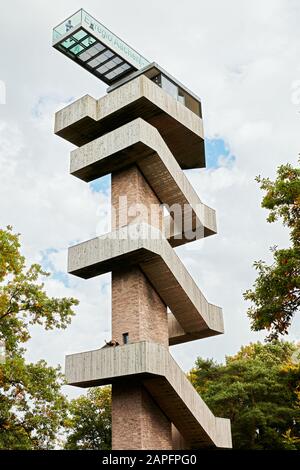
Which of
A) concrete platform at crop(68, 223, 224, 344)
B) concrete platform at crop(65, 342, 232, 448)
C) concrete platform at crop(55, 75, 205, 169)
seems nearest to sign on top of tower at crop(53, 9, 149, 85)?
concrete platform at crop(55, 75, 205, 169)

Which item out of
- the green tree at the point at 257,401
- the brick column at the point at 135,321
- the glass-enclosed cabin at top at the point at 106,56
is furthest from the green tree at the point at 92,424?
the glass-enclosed cabin at top at the point at 106,56

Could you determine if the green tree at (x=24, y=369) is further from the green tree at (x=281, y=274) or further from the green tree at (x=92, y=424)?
the green tree at (x=92, y=424)

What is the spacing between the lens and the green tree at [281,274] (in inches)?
673

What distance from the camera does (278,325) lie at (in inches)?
693

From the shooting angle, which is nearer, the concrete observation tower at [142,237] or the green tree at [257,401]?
the concrete observation tower at [142,237]

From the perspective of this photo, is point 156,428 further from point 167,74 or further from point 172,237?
point 167,74

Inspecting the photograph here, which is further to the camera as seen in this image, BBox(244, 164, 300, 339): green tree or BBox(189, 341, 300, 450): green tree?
BBox(189, 341, 300, 450): green tree

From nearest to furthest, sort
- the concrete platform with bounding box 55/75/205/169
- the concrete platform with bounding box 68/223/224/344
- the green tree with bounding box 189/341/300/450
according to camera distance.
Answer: the concrete platform with bounding box 68/223/224/344 → the concrete platform with bounding box 55/75/205/169 → the green tree with bounding box 189/341/300/450

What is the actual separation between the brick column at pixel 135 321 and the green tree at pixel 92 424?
869 inches

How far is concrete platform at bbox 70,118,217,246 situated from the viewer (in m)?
23.7

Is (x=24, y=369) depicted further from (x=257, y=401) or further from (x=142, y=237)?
(x=257, y=401)

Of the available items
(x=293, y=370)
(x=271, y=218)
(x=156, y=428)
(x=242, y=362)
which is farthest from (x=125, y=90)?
(x=242, y=362)

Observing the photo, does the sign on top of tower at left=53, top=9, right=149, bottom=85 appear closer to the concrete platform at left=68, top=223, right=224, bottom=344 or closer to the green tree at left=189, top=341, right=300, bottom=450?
the concrete platform at left=68, top=223, right=224, bottom=344

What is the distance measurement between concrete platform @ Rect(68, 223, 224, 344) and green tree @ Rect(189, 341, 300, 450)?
441 inches
